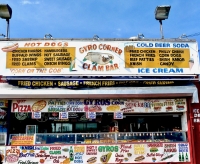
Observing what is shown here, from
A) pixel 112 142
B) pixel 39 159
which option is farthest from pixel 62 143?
pixel 112 142

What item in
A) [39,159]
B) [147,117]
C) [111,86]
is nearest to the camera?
[39,159]

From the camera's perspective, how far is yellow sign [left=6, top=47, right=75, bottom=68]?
49.3 feet

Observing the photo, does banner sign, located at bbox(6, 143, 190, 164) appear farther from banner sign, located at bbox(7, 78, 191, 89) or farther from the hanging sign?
banner sign, located at bbox(7, 78, 191, 89)

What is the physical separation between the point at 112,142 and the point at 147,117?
12.1 feet

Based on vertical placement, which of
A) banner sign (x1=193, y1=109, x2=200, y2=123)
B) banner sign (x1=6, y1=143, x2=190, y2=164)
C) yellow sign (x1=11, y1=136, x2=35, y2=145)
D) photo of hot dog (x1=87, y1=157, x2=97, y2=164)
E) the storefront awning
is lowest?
photo of hot dog (x1=87, y1=157, x2=97, y2=164)

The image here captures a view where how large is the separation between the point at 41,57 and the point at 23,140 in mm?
4359

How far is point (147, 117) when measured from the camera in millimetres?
17250

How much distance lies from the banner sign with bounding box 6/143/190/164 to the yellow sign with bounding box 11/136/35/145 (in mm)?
234

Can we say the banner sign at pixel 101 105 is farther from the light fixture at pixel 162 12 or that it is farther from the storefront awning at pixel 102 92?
the light fixture at pixel 162 12

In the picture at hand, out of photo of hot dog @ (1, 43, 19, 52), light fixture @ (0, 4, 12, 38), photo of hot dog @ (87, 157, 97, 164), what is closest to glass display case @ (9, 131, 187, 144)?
photo of hot dog @ (87, 157, 97, 164)

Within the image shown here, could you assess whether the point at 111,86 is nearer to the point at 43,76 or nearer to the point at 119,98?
the point at 119,98

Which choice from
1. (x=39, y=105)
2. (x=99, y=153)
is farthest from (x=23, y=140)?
(x=99, y=153)

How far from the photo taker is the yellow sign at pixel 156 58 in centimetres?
1529

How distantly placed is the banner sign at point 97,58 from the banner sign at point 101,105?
1.42m
